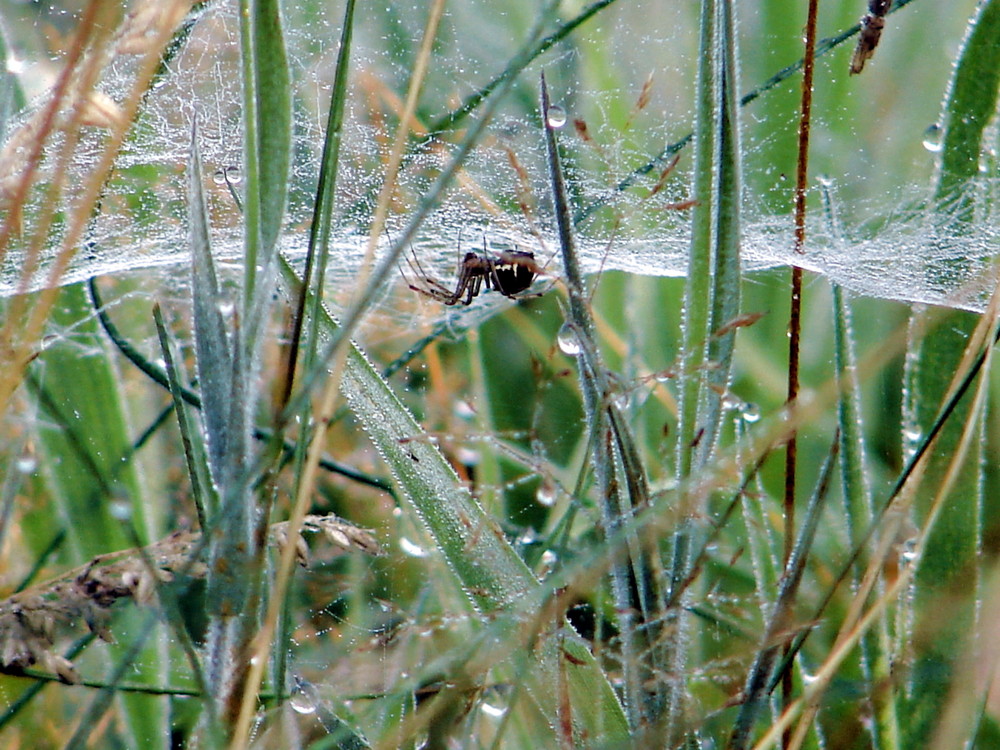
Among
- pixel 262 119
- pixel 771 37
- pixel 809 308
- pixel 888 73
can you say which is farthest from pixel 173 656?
pixel 888 73

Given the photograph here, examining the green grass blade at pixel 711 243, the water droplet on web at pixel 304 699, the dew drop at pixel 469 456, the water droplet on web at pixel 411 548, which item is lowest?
the water droplet on web at pixel 304 699

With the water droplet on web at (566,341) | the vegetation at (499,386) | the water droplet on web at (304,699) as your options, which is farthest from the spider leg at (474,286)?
the water droplet on web at (304,699)

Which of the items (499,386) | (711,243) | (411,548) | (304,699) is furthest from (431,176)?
(304,699)

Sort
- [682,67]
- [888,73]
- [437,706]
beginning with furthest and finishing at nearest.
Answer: [888,73], [682,67], [437,706]

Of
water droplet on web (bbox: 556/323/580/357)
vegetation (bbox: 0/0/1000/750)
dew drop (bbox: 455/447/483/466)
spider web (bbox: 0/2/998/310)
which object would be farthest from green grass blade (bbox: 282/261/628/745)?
spider web (bbox: 0/2/998/310)

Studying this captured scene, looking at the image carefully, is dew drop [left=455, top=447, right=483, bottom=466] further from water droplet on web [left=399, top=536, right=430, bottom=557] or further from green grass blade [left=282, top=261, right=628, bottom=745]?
green grass blade [left=282, top=261, right=628, bottom=745]

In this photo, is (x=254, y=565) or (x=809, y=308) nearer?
(x=254, y=565)

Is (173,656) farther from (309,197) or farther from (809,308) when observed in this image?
(809,308)

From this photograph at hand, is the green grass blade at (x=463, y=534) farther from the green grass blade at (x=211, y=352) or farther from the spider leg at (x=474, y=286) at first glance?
the spider leg at (x=474, y=286)
